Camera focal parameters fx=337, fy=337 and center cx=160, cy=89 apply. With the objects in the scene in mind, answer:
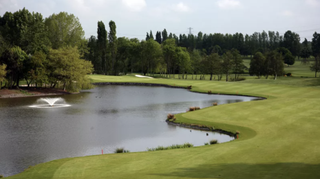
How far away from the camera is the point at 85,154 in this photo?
1041 inches

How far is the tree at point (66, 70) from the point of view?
78.2 m

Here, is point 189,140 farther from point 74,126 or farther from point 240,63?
point 240,63

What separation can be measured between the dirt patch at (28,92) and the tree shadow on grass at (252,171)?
60.1 metres

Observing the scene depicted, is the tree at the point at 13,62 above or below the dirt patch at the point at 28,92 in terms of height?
above

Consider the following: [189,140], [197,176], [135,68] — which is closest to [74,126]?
[189,140]

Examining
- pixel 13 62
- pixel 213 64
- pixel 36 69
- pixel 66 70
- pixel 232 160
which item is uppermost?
pixel 213 64

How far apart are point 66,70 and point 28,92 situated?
999 cm

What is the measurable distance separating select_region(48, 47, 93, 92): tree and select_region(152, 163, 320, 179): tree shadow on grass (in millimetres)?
63823

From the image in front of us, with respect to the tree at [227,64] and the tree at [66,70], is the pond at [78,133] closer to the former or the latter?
the tree at [66,70]

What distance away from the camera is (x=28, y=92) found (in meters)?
74.0

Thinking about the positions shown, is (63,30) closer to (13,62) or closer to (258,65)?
(13,62)

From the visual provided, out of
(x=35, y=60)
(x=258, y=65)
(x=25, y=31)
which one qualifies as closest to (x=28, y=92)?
(x=35, y=60)

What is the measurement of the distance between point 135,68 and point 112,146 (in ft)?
442

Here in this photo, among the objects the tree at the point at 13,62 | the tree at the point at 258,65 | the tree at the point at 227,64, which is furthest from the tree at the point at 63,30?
the tree at the point at 258,65
